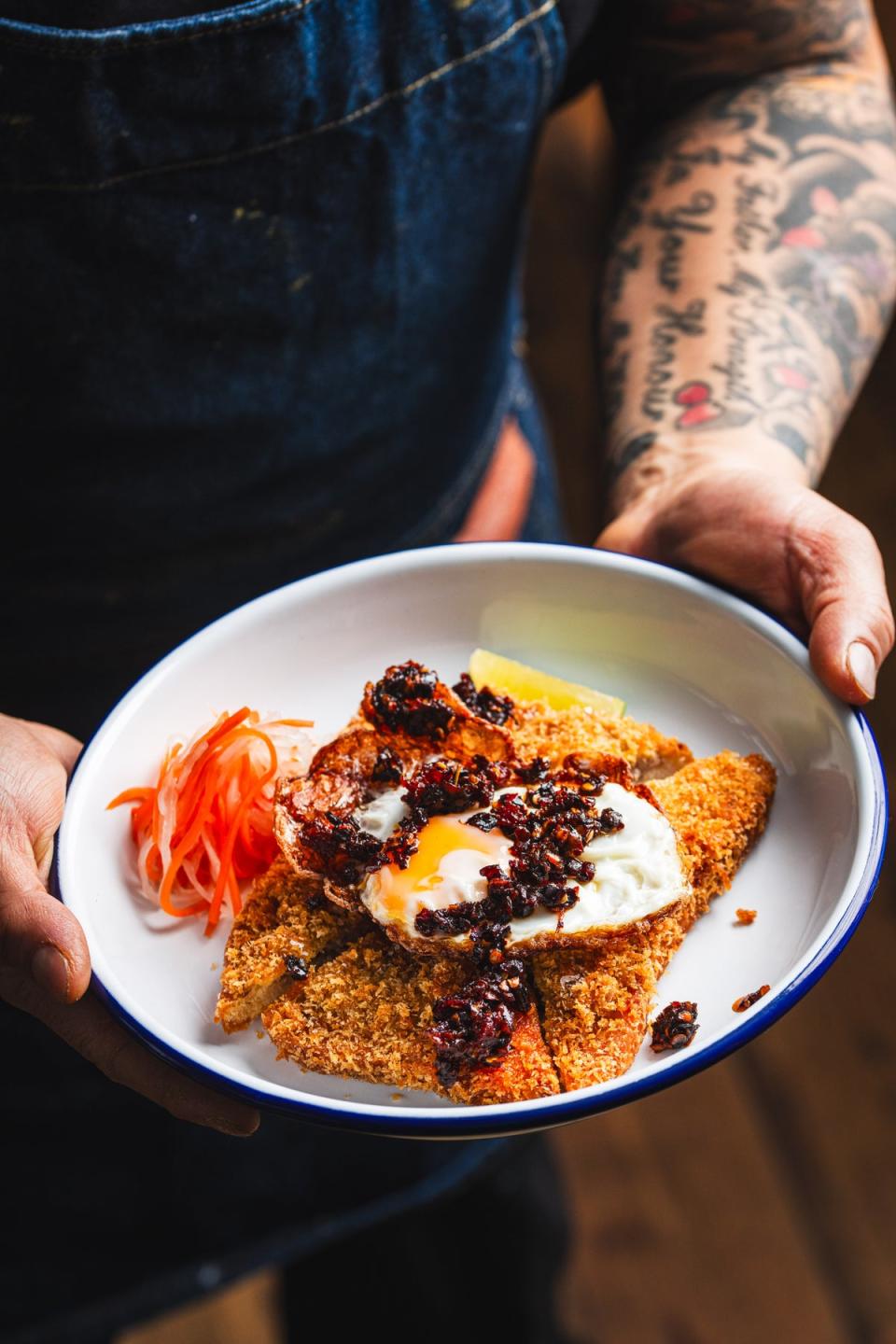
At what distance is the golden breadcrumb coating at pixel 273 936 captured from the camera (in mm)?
1451

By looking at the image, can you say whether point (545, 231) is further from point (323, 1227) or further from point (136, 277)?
point (323, 1227)

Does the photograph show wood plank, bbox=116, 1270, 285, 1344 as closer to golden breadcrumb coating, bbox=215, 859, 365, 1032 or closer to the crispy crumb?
golden breadcrumb coating, bbox=215, 859, 365, 1032

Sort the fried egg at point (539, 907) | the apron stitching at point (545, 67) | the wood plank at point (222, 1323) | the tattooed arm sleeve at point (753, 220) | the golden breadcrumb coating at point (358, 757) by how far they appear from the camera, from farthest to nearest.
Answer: the wood plank at point (222, 1323) → the tattooed arm sleeve at point (753, 220) → the apron stitching at point (545, 67) → the golden breadcrumb coating at point (358, 757) → the fried egg at point (539, 907)

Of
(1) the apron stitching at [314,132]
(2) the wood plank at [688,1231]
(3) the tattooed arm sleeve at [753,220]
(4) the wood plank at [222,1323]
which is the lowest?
(4) the wood plank at [222,1323]

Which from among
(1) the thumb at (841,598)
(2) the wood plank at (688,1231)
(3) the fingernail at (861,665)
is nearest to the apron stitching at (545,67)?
(1) the thumb at (841,598)

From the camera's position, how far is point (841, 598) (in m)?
1.56

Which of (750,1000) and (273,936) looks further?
(273,936)

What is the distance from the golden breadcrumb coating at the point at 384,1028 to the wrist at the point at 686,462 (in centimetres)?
89

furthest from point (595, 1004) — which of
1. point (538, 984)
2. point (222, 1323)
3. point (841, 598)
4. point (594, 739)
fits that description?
point (222, 1323)

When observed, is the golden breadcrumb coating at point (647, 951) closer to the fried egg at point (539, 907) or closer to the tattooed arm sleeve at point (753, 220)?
the fried egg at point (539, 907)

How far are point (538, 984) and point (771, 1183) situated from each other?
2494 mm

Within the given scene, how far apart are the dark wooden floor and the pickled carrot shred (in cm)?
208

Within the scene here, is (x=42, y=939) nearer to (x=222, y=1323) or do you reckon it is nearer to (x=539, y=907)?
(x=539, y=907)

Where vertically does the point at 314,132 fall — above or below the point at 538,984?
above
